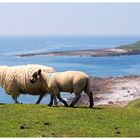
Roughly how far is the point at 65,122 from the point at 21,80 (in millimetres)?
7970

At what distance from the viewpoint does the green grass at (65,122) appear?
14680 millimetres

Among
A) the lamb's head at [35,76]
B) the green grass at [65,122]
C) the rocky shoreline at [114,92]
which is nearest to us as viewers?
the green grass at [65,122]

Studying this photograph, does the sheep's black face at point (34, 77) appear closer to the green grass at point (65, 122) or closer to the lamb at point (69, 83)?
the lamb at point (69, 83)

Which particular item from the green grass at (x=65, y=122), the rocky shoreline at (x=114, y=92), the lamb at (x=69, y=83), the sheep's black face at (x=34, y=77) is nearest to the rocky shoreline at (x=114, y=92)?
the rocky shoreline at (x=114, y=92)

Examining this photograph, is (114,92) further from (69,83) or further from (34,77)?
(69,83)

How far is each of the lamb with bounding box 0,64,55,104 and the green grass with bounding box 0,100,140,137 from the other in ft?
12.1

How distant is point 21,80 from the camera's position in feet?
78.9

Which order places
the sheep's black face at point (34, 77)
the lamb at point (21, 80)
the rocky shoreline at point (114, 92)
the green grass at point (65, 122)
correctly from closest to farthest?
1. the green grass at point (65, 122)
2. the sheep's black face at point (34, 77)
3. the lamb at point (21, 80)
4. the rocky shoreline at point (114, 92)

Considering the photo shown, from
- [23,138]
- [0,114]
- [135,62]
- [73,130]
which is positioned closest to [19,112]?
[0,114]

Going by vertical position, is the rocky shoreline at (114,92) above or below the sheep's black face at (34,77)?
below

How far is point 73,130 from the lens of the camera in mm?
15156

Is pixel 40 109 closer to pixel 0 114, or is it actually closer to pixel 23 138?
pixel 0 114

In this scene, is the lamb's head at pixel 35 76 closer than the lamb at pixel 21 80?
Yes

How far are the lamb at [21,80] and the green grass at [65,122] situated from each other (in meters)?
3.68
